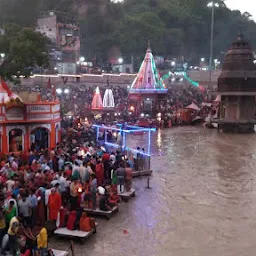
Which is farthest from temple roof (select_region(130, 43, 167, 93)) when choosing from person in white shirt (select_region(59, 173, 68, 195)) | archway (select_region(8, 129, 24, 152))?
person in white shirt (select_region(59, 173, 68, 195))

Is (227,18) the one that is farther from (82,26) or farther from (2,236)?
(2,236)

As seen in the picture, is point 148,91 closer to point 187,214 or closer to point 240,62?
point 240,62

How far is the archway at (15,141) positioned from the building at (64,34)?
41.5m

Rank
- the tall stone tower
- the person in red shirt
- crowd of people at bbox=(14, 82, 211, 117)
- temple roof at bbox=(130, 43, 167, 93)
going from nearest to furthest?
1. the person in red shirt
2. the tall stone tower
3. crowd of people at bbox=(14, 82, 211, 117)
4. temple roof at bbox=(130, 43, 167, 93)

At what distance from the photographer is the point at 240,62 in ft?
107

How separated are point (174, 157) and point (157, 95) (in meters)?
17.3

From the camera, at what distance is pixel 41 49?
1090 inches

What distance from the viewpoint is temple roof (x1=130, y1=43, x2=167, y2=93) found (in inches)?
1508

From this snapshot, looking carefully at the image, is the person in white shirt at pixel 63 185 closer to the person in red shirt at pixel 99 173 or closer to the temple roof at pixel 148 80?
the person in red shirt at pixel 99 173

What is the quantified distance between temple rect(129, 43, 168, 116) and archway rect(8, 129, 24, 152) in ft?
66.7

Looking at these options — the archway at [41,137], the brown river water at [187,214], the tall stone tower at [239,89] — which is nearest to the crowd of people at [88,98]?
the tall stone tower at [239,89]

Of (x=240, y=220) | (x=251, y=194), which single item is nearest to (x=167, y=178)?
(x=251, y=194)

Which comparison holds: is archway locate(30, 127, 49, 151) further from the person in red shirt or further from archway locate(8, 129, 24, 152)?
the person in red shirt

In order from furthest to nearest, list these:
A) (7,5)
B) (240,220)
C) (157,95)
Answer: (7,5) → (157,95) → (240,220)
